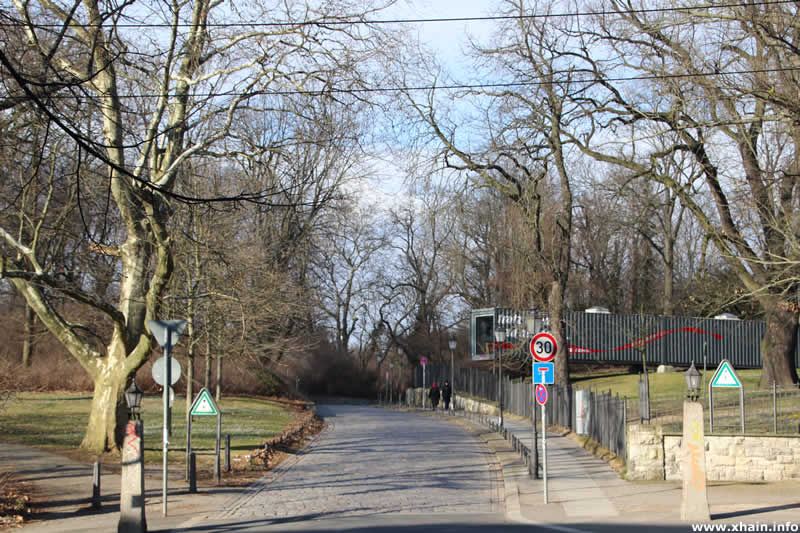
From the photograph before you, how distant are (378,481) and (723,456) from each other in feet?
23.1

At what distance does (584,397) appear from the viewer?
24.0 m

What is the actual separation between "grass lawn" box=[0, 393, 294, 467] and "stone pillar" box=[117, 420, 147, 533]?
4.52 m

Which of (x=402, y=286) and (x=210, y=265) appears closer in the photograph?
(x=210, y=265)

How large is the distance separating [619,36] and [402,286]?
4457 cm

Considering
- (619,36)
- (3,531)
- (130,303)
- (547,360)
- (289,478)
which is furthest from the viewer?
(619,36)

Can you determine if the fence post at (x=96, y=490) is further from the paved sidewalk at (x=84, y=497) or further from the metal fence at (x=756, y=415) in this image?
the metal fence at (x=756, y=415)

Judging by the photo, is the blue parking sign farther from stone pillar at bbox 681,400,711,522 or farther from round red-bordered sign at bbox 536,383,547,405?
stone pillar at bbox 681,400,711,522

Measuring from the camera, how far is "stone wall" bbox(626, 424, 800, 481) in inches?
617

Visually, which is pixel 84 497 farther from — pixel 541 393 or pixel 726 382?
pixel 726 382

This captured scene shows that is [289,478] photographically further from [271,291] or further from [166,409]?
[271,291]

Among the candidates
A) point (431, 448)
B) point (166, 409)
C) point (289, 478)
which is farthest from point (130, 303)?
point (431, 448)

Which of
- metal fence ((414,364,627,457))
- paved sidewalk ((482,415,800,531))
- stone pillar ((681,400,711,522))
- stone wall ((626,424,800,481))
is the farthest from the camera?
metal fence ((414,364,627,457))

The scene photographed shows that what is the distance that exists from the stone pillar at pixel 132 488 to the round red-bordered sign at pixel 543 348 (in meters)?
7.45

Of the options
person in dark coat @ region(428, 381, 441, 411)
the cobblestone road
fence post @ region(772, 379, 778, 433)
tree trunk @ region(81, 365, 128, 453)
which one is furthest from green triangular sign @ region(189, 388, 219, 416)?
person in dark coat @ region(428, 381, 441, 411)
